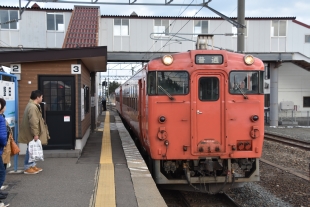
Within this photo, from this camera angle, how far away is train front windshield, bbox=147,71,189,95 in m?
7.48

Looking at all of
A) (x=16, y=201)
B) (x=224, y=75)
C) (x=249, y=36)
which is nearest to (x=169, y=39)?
(x=249, y=36)

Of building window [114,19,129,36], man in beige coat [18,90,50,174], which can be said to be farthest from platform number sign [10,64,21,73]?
building window [114,19,129,36]

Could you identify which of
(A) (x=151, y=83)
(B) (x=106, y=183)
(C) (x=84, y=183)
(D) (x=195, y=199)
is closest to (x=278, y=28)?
(D) (x=195, y=199)

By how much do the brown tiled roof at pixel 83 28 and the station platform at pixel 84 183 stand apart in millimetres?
11761

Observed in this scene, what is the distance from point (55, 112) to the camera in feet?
32.5

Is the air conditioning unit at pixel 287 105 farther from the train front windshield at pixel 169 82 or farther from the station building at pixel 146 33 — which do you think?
the train front windshield at pixel 169 82

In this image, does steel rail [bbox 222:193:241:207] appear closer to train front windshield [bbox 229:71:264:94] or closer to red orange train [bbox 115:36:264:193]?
red orange train [bbox 115:36:264:193]

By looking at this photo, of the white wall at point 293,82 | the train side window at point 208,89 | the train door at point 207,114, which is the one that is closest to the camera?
the train door at point 207,114

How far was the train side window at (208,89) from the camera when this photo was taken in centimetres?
747

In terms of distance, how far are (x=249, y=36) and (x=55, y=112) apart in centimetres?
1935

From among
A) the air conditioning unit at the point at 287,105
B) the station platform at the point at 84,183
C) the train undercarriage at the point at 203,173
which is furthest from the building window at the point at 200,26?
the train undercarriage at the point at 203,173

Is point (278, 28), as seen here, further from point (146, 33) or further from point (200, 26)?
point (146, 33)

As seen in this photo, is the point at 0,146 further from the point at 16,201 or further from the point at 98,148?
the point at 98,148

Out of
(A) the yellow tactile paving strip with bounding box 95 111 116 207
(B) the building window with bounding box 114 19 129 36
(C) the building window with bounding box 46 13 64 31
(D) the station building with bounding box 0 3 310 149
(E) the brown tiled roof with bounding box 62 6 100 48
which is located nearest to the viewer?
(A) the yellow tactile paving strip with bounding box 95 111 116 207
